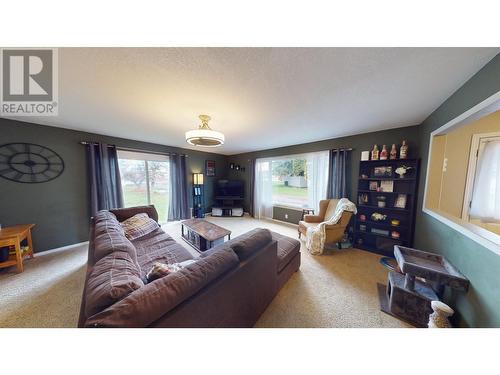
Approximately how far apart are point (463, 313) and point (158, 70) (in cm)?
313

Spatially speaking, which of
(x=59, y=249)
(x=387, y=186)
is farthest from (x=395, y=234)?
(x=59, y=249)

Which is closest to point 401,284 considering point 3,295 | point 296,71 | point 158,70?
point 296,71

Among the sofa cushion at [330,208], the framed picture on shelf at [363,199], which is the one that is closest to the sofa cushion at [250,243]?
the sofa cushion at [330,208]

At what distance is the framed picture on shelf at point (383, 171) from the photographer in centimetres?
251

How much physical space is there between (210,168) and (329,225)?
380cm

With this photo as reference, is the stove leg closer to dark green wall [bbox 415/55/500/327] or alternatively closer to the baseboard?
dark green wall [bbox 415/55/500/327]

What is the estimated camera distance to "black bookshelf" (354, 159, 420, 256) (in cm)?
236

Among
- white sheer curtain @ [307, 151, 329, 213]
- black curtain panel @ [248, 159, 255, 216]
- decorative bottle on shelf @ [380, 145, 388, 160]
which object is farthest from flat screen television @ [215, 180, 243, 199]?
decorative bottle on shelf @ [380, 145, 388, 160]

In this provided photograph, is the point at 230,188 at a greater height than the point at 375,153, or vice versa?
the point at 375,153

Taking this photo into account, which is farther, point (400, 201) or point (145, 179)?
point (145, 179)

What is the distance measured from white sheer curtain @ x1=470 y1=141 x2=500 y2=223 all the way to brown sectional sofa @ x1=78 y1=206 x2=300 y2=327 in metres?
2.81

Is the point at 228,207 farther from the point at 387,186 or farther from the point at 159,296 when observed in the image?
the point at 159,296

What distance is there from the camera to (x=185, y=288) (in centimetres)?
77
